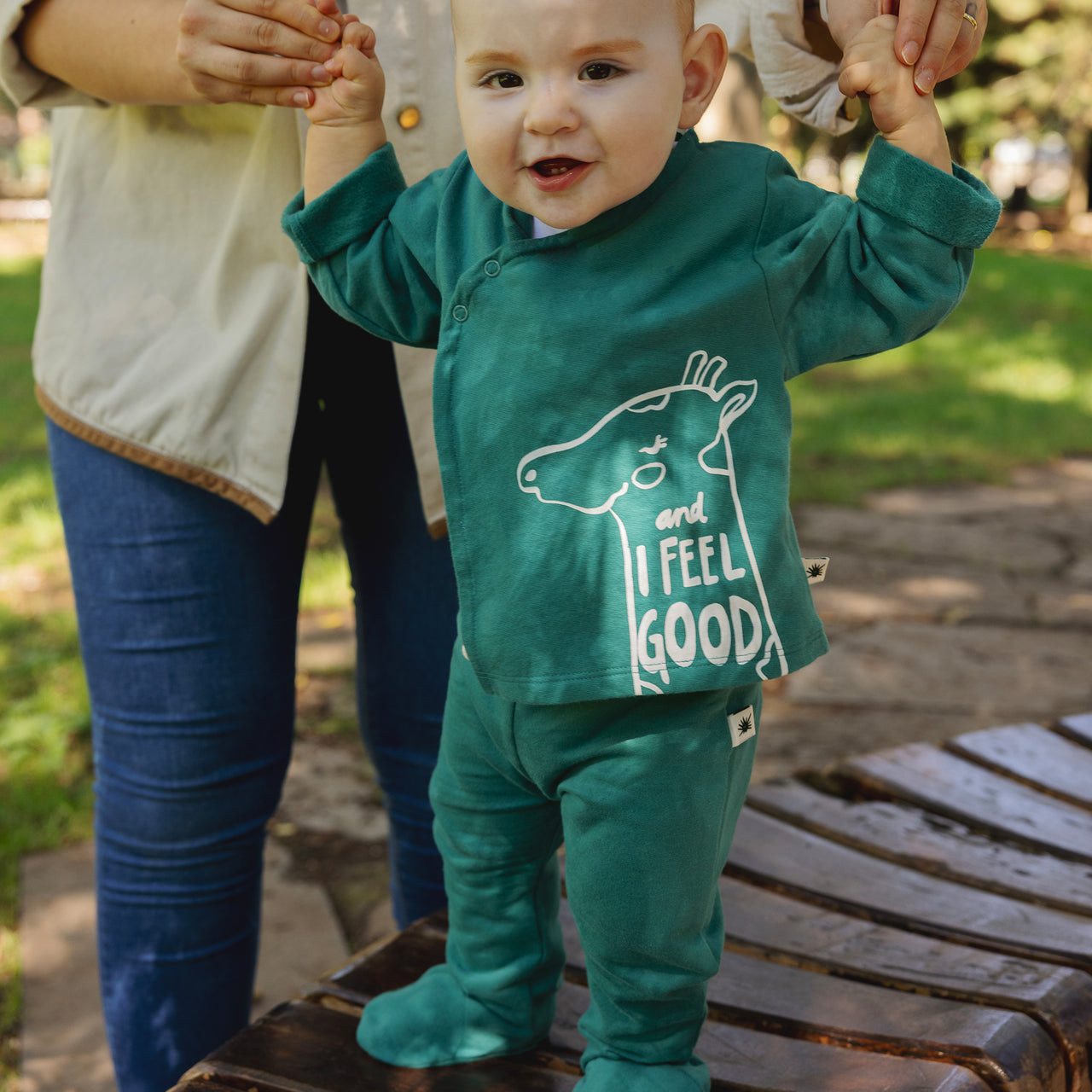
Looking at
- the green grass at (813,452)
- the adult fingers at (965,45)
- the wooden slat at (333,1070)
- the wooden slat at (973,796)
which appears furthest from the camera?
the green grass at (813,452)

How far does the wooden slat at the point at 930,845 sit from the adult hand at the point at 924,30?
46.3 inches

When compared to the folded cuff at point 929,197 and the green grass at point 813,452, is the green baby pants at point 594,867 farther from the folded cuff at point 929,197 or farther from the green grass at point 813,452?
the green grass at point 813,452

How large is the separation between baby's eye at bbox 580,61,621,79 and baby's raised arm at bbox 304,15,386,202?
26 centimetres

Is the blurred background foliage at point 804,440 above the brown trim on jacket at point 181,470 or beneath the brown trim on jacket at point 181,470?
beneath

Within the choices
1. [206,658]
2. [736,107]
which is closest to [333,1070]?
[206,658]

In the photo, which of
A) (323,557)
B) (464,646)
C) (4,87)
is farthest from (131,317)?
(323,557)

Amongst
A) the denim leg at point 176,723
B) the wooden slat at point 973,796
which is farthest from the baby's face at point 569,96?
the wooden slat at point 973,796

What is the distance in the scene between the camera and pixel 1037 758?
91.4 inches

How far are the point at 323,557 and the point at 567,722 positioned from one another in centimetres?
327

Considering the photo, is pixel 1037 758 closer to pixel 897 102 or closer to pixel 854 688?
pixel 854 688

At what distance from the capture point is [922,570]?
14.5 ft

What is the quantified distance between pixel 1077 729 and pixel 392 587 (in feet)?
4.34

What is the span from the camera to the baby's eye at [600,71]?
1.16 m

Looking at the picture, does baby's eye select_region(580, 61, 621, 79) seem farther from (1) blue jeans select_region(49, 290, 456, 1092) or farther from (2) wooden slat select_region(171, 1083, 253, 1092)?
(2) wooden slat select_region(171, 1083, 253, 1092)
